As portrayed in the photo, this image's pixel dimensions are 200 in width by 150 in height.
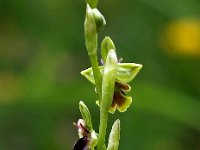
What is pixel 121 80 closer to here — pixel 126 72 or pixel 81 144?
pixel 126 72

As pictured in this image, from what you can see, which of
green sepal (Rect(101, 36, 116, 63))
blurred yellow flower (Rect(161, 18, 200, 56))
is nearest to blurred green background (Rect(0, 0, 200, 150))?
blurred yellow flower (Rect(161, 18, 200, 56))

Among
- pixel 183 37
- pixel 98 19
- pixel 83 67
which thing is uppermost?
pixel 98 19

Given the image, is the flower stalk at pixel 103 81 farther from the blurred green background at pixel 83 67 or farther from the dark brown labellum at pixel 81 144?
the blurred green background at pixel 83 67

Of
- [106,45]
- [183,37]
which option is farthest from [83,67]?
[106,45]

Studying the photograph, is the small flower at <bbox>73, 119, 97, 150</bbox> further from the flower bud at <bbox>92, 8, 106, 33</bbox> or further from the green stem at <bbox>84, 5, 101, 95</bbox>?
the flower bud at <bbox>92, 8, 106, 33</bbox>

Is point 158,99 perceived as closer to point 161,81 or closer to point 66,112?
point 161,81

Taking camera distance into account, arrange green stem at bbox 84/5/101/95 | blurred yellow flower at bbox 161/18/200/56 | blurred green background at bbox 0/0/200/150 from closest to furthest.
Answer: green stem at bbox 84/5/101/95, blurred green background at bbox 0/0/200/150, blurred yellow flower at bbox 161/18/200/56
